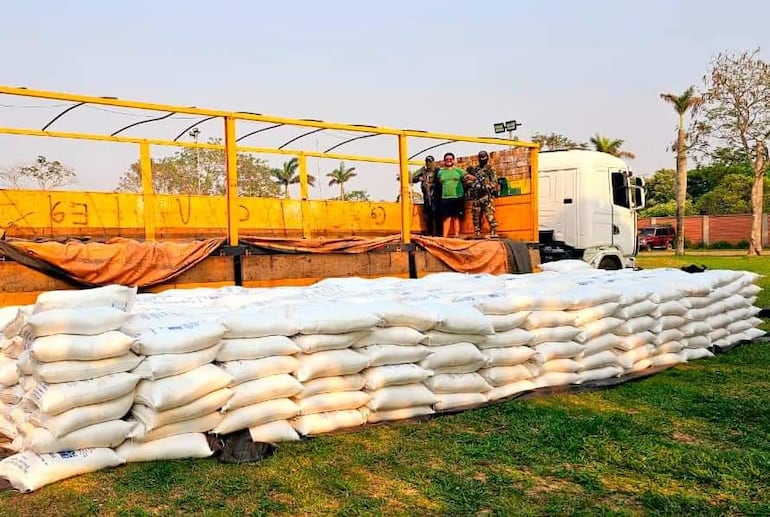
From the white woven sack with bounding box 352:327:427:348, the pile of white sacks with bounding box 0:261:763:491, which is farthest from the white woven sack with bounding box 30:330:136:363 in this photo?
the white woven sack with bounding box 352:327:427:348

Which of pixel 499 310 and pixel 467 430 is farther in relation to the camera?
pixel 499 310

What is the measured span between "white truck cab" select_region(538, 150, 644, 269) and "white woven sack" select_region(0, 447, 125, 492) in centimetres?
842

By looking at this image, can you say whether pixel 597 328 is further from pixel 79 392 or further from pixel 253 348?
pixel 79 392

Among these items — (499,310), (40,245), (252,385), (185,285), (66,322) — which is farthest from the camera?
(185,285)

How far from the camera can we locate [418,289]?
18.2ft

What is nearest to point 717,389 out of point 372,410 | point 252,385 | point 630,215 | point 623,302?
point 623,302

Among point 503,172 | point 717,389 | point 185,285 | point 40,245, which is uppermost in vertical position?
point 503,172

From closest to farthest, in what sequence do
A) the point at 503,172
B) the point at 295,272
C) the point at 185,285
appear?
the point at 185,285, the point at 295,272, the point at 503,172

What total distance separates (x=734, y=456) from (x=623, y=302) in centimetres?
221

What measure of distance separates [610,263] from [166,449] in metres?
8.98

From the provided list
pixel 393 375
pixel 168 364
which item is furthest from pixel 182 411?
pixel 393 375

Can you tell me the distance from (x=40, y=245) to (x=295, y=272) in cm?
235

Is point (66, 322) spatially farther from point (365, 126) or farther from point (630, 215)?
point (630, 215)

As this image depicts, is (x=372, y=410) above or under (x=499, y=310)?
under
